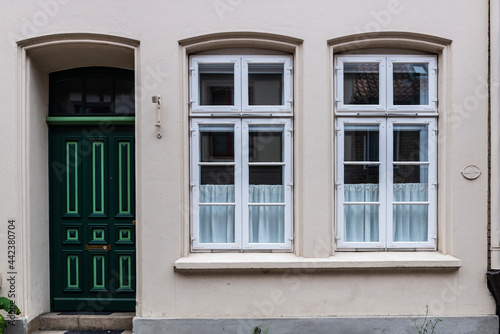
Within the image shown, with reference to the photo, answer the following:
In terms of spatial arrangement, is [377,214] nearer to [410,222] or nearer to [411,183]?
[410,222]

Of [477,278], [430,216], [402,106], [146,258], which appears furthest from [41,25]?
[477,278]

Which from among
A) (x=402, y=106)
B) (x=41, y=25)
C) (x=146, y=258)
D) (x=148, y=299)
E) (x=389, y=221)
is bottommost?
(x=148, y=299)

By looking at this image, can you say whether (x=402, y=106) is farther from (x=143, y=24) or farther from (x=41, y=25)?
(x=41, y=25)

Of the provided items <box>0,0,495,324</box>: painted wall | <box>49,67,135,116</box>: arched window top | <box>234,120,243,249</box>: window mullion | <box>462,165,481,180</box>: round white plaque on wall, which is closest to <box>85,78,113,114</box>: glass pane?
<box>49,67,135,116</box>: arched window top

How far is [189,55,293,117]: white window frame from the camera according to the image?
17.1ft

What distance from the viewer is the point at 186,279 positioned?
16.5ft

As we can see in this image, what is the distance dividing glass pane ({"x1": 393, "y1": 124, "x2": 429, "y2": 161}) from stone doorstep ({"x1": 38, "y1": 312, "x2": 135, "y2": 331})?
424 centimetres

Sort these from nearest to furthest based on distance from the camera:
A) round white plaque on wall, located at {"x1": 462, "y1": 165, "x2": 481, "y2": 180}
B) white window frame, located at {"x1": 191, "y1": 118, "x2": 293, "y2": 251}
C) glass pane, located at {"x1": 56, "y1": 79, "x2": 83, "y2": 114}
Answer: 1. round white plaque on wall, located at {"x1": 462, "y1": 165, "x2": 481, "y2": 180}
2. white window frame, located at {"x1": 191, "y1": 118, "x2": 293, "y2": 251}
3. glass pane, located at {"x1": 56, "y1": 79, "x2": 83, "y2": 114}

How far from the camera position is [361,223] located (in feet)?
17.4

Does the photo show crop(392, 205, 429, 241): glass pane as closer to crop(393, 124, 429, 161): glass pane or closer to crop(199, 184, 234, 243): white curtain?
crop(393, 124, 429, 161): glass pane

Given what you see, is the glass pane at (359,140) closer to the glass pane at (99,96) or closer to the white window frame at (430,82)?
the white window frame at (430,82)

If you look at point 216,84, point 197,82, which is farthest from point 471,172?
point 197,82

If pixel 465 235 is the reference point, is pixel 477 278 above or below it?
below

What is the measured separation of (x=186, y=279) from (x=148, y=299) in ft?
1.78
